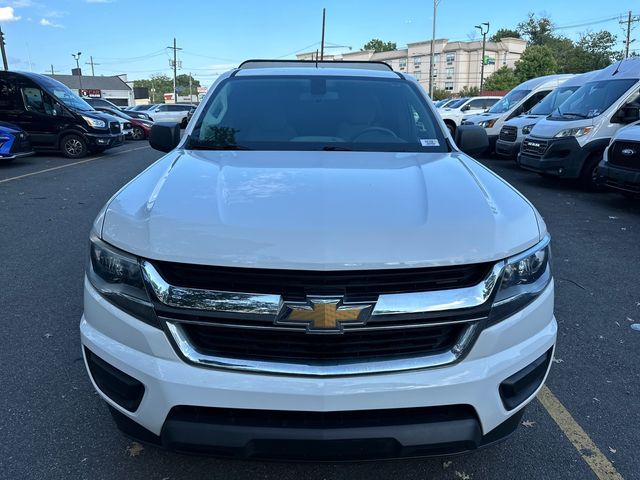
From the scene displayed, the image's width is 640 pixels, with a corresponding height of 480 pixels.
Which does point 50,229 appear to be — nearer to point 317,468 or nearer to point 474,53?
point 317,468

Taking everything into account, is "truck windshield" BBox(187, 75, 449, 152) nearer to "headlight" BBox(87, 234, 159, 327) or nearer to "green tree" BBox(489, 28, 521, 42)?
"headlight" BBox(87, 234, 159, 327)

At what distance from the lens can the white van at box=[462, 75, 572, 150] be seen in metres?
14.2

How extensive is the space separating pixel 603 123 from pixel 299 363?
31.0 feet

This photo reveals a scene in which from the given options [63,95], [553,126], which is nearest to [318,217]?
[553,126]

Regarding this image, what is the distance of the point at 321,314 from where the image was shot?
175 centimetres

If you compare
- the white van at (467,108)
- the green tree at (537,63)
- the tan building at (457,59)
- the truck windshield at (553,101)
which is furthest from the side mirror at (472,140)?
the tan building at (457,59)

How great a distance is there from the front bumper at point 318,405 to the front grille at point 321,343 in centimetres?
8

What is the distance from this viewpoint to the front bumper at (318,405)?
1730 millimetres

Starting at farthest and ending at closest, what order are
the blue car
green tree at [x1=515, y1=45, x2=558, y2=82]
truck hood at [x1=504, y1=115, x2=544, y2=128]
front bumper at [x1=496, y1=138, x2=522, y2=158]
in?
green tree at [x1=515, y1=45, x2=558, y2=82] → front bumper at [x1=496, y1=138, x2=522, y2=158] → truck hood at [x1=504, y1=115, x2=544, y2=128] → the blue car

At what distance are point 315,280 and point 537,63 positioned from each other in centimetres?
6168

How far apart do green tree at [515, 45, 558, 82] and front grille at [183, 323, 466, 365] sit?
60.2 m

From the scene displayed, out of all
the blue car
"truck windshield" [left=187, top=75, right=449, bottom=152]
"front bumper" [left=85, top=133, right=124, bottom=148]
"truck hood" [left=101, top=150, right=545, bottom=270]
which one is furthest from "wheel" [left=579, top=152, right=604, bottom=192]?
"front bumper" [left=85, top=133, right=124, bottom=148]

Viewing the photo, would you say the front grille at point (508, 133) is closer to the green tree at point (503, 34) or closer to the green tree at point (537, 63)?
the green tree at point (537, 63)

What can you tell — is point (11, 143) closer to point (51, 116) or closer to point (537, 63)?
point (51, 116)
